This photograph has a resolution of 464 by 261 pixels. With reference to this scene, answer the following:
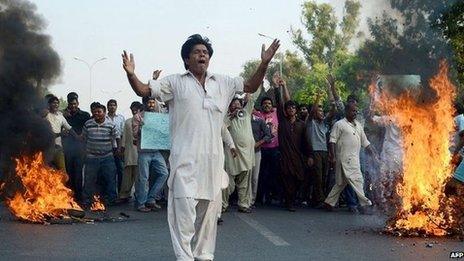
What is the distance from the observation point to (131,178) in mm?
15688

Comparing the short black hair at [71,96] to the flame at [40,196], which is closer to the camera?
the flame at [40,196]

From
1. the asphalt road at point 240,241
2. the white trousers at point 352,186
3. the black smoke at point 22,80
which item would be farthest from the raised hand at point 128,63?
the white trousers at point 352,186

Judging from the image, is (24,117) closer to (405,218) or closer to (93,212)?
(93,212)

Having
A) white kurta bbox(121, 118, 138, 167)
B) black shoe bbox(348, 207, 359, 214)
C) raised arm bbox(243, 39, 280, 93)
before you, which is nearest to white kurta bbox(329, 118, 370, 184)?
black shoe bbox(348, 207, 359, 214)

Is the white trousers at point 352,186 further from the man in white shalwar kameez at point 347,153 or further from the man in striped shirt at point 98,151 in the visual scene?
the man in striped shirt at point 98,151

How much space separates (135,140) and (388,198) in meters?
5.26

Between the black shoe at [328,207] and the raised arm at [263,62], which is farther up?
the raised arm at [263,62]

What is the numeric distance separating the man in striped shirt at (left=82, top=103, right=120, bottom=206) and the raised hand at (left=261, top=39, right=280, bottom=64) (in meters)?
7.88

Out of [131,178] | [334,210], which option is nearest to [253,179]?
[334,210]

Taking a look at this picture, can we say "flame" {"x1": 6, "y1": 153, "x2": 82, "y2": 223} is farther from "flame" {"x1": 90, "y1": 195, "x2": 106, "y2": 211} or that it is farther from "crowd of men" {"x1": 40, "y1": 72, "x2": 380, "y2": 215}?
"flame" {"x1": 90, "y1": 195, "x2": 106, "y2": 211}

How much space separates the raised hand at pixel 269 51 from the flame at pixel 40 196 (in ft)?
17.0

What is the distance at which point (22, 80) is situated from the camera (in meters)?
13.4

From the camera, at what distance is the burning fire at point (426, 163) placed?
10125 millimetres

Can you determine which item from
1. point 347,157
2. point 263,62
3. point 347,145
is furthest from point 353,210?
point 263,62
